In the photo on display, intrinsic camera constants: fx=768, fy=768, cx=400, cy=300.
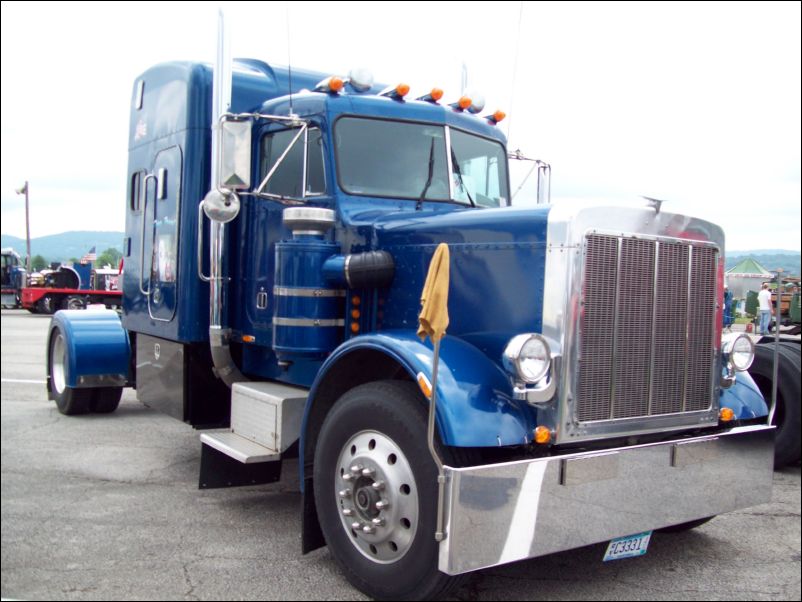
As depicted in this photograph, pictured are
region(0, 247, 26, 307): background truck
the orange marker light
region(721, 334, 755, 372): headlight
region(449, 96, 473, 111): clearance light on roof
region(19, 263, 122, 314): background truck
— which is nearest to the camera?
the orange marker light

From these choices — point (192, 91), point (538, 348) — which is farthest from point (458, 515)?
point (192, 91)

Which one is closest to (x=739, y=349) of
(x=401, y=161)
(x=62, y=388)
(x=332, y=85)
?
(x=401, y=161)

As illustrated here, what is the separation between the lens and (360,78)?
4.71m

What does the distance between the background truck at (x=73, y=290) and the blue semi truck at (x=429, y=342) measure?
19.6m

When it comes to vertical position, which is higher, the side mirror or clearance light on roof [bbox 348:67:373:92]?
clearance light on roof [bbox 348:67:373:92]

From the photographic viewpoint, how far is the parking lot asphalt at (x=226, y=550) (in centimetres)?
313

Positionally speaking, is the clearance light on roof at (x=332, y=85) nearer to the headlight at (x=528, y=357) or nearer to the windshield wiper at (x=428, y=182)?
the windshield wiper at (x=428, y=182)

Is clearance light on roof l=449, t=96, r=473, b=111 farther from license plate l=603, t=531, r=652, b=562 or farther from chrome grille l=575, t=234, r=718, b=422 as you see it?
license plate l=603, t=531, r=652, b=562

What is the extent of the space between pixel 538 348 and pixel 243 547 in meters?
2.02

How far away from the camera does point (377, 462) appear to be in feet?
11.5

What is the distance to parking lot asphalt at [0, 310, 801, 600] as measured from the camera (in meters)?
3.13

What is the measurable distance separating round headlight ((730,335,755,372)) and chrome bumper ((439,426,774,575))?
1.21 feet

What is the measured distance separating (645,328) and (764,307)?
77.6 inches

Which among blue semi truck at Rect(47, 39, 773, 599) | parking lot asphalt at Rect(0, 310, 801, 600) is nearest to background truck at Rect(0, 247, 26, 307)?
blue semi truck at Rect(47, 39, 773, 599)
